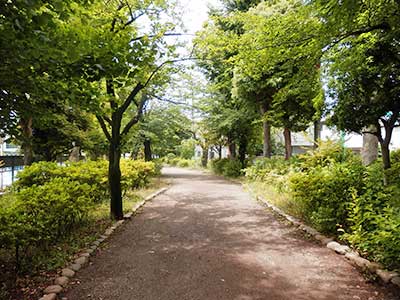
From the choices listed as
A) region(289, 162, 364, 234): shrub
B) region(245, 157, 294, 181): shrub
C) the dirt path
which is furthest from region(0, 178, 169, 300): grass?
region(245, 157, 294, 181): shrub

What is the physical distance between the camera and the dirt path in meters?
3.60

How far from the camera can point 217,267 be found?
443 centimetres

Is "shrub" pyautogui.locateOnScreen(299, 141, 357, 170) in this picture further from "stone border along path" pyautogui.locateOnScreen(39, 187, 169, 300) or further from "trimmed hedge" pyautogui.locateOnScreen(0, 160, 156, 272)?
"trimmed hedge" pyautogui.locateOnScreen(0, 160, 156, 272)

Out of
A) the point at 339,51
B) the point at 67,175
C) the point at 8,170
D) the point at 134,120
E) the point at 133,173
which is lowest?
the point at 133,173

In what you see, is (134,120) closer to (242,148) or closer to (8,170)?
(8,170)

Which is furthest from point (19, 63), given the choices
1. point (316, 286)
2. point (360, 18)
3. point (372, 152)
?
point (372, 152)

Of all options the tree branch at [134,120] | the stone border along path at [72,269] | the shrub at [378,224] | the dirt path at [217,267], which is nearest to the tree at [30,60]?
the stone border along path at [72,269]

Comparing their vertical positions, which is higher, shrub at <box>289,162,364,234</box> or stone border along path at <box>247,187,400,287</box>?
shrub at <box>289,162,364,234</box>

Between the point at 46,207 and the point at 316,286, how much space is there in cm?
418

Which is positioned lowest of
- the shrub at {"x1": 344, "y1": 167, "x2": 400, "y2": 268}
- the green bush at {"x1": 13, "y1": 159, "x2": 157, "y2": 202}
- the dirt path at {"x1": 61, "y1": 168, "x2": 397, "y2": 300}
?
the dirt path at {"x1": 61, "y1": 168, "x2": 397, "y2": 300}

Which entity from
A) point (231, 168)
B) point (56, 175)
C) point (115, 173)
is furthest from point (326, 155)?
point (231, 168)

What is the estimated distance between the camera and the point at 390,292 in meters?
3.50

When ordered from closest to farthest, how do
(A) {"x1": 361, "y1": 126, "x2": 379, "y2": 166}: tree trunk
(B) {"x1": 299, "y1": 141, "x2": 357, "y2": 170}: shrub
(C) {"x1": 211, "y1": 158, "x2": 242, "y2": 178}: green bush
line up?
(A) {"x1": 361, "y1": 126, "x2": 379, "y2": 166}: tree trunk → (B) {"x1": 299, "y1": 141, "x2": 357, "y2": 170}: shrub → (C) {"x1": 211, "y1": 158, "x2": 242, "y2": 178}: green bush

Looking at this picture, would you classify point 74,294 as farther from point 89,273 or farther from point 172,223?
point 172,223
